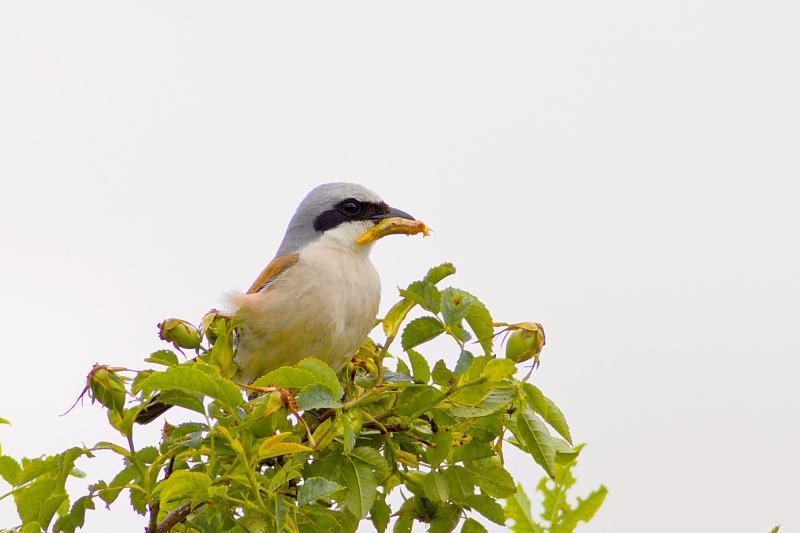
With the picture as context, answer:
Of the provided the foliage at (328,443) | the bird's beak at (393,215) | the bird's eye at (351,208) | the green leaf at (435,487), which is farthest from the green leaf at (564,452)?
the bird's eye at (351,208)

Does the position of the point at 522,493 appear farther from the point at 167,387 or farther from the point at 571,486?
the point at 167,387

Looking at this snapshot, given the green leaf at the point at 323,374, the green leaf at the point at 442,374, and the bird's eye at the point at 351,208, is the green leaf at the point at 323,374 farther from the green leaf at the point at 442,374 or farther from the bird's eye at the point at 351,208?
the bird's eye at the point at 351,208

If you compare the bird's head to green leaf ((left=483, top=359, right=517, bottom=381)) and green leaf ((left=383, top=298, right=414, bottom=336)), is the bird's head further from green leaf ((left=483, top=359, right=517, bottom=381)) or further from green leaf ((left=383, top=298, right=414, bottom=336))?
green leaf ((left=483, top=359, right=517, bottom=381))

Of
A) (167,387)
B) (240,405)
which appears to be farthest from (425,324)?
(167,387)

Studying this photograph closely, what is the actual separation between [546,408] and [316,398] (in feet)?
1.76

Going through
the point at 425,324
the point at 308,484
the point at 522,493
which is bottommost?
the point at 522,493

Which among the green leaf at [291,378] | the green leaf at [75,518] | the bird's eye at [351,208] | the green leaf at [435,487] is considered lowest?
the green leaf at [75,518]

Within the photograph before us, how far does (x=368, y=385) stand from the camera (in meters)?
2.55

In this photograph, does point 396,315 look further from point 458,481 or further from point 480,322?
point 458,481

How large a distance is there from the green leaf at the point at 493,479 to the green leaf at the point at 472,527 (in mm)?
Result: 109

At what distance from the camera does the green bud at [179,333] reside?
2.24m

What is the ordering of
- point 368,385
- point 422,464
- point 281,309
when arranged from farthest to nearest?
1. point 281,309
2. point 368,385
3. point 422,464

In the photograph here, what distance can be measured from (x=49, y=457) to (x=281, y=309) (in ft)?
5.07

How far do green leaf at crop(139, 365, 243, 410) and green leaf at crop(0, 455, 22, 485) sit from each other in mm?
884
